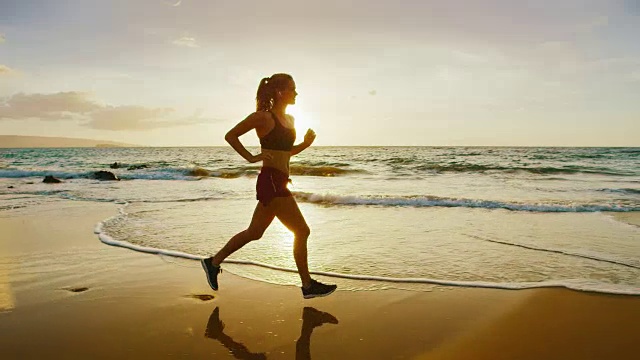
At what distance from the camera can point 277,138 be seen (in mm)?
4137

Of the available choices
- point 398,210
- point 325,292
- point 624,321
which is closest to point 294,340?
point 325,292

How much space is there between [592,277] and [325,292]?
9.85 feet

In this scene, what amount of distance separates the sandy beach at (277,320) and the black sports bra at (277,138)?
1.39m

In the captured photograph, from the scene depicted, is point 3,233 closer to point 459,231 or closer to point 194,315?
point 194,315

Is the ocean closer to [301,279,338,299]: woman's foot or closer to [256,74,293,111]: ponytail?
[301,279,338,299]: woman's foot

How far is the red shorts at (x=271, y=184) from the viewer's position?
4184 millimetres

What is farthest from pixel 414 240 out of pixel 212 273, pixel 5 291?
pixel 5 291

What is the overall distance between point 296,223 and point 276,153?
0.67 meters

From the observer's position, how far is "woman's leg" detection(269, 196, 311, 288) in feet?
14.0

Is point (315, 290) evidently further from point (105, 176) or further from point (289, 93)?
point (105, 176)

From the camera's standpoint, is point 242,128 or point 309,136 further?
point 309,136

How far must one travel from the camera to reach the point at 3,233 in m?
7.77

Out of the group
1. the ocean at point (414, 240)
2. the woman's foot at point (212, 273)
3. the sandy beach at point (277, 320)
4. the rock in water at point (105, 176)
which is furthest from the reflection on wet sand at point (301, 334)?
the rock in water at point (105, 176)

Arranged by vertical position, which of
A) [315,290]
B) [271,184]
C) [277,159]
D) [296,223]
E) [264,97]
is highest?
[264,97]
